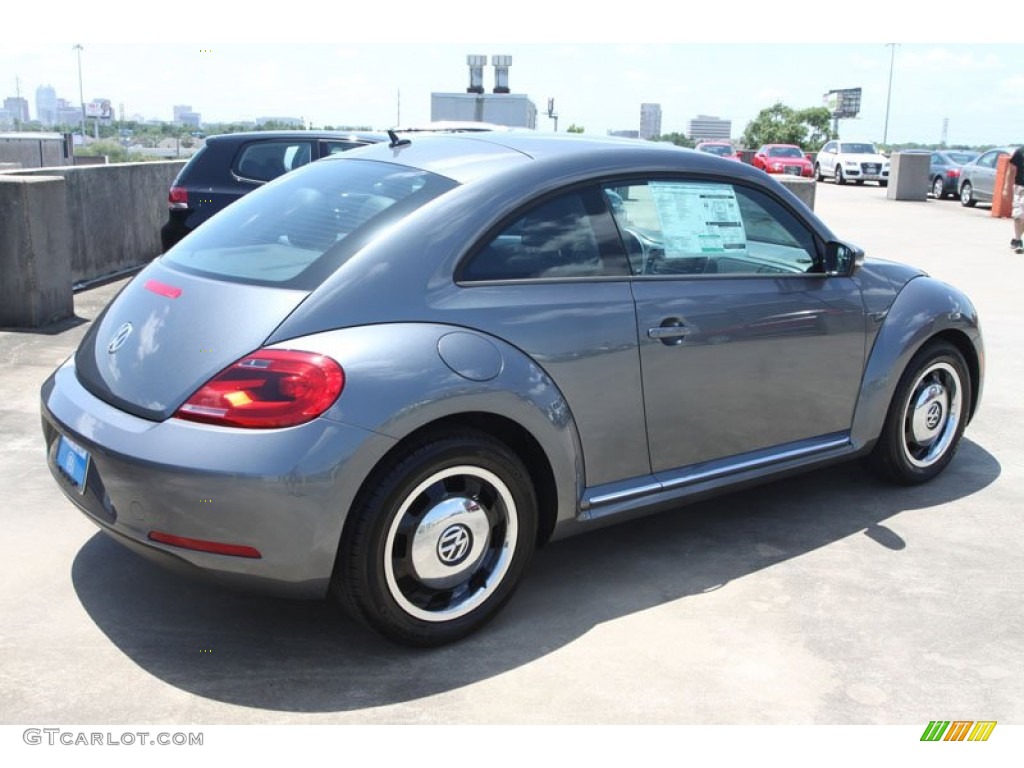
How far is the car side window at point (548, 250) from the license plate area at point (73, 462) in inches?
52.7

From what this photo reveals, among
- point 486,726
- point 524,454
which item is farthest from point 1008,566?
point 486,726

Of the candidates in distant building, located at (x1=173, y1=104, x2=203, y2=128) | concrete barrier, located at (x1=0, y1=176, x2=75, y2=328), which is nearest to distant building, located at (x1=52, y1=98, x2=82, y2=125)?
distant building, located at (x1=173, y1=104, x2=203, y2=128)

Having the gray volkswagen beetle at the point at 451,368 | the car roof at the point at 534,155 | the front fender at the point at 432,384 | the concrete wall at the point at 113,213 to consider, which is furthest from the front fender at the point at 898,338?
the concrete wall at the point at 113,213

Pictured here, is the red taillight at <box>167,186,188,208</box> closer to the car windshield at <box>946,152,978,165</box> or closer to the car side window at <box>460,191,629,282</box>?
the car side window at <box>460,191,629,282</box>

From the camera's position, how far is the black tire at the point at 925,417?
484 centimetres

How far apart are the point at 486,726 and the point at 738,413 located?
175 cm

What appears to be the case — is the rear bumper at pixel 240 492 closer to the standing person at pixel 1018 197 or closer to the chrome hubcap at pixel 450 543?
the chrome hubcap at pixel 450 543

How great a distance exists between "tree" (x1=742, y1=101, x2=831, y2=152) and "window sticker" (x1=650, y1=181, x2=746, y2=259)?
77.0 m

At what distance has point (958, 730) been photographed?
3.04 m

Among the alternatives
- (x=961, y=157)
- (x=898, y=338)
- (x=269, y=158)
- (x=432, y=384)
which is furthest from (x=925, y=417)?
(x=961, y=157)

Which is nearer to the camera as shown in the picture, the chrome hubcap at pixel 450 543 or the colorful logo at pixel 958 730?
the colorful logo at pixel 958 730

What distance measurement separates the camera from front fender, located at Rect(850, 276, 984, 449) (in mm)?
4613

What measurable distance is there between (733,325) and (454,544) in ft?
4.79

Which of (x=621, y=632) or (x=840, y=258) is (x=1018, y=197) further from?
(x=621, y=632)
